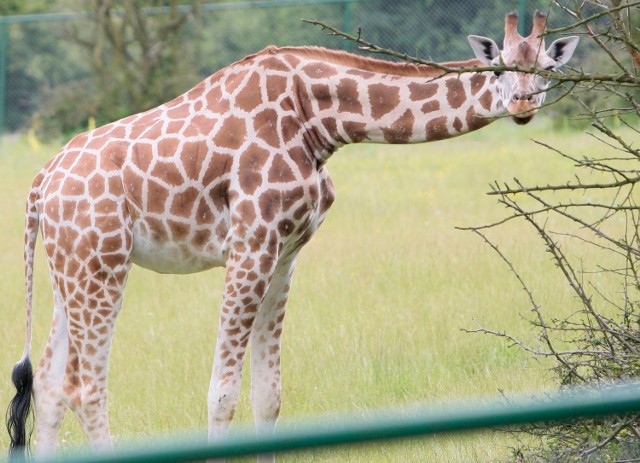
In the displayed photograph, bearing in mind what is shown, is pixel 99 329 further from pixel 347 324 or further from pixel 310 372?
pixel 347 324

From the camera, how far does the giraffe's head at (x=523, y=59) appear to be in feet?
15.2

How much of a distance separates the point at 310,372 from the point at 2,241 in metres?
5.70

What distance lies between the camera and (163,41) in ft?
61.7

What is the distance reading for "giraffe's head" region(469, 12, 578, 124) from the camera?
4.64 m

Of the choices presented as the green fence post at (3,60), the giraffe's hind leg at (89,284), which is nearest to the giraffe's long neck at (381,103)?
the giraffe's hind leg at (89,284)

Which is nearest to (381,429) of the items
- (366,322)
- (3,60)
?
(366,322)

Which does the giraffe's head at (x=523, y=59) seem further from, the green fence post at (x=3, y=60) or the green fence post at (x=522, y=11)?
the green fence post at (x=3, y=60)

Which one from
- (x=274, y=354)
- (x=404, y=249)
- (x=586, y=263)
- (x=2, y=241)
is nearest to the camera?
(x=274, y=354)

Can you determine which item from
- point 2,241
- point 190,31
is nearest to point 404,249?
point 2,241

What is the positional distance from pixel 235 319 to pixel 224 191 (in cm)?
58

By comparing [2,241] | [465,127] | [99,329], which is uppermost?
[465,127]

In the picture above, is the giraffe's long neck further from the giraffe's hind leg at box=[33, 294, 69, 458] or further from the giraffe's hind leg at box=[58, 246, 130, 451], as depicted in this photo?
the giraffe's hind leg at box=[33, 294, 69, 458]

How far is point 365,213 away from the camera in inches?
470

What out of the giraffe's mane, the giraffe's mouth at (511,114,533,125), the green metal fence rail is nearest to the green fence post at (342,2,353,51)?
the giraffe's mane
